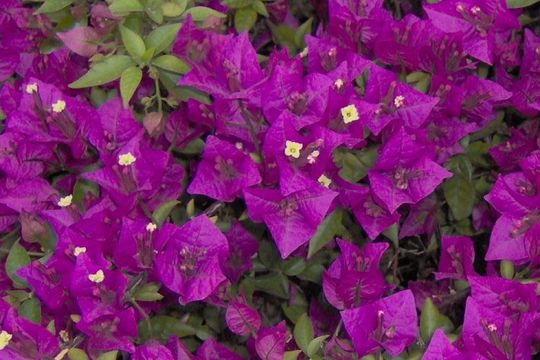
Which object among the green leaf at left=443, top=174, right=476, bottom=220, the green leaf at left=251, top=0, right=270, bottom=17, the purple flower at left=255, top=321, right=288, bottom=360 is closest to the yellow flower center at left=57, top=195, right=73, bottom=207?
the purple flower at left=255, top=321, right=288, bottom=360

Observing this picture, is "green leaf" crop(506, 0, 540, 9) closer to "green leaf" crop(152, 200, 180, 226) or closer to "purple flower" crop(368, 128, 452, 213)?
"purple flower" crop(368, 128, 452, 213)

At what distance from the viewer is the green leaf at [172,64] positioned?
3.83 ft

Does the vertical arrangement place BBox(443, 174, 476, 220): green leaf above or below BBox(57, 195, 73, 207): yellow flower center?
below

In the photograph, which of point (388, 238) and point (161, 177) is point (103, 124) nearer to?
point (161, 177)

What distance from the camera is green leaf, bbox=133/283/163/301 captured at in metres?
1.03

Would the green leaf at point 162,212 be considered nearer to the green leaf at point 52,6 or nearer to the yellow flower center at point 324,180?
the yellow flower center at point 324,180

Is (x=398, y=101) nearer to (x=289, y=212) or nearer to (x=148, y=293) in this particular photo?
(x=289, y=212)

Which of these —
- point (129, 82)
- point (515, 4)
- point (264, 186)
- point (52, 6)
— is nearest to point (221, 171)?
point (264, 186)

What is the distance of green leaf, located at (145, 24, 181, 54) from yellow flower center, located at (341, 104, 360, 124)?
0.26 metres

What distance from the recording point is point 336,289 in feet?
3.54

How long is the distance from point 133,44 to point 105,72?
0.18 ft

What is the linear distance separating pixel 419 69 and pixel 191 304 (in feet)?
1.53

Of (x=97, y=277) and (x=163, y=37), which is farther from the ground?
(x=163, y=37)

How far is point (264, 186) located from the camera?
111cm
